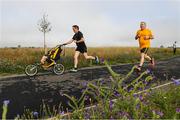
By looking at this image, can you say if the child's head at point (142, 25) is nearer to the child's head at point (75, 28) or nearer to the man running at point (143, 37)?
the man running at point (143, 37)

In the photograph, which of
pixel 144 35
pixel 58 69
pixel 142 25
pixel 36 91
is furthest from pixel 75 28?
pixel 36 91

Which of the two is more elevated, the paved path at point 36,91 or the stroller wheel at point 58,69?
the stroller wheel at point 58,69

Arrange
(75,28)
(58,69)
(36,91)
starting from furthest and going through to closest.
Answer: (75,28) → (58,69) → (36,91)

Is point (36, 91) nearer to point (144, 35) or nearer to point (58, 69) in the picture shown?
point (58, 69)

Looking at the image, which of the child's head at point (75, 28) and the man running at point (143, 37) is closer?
the child's head at point (75, 28)

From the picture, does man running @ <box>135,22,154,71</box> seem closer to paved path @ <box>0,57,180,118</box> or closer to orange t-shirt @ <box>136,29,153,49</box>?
orange t-shirt @ <box>136,29,153,49</box>

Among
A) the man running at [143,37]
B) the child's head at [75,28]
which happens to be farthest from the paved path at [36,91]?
the man running at [143,37]

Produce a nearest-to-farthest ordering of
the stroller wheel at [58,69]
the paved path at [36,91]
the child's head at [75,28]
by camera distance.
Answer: the paved path at [36,91] → the stroller wheel at [58,69] → the child's head at [75,28]

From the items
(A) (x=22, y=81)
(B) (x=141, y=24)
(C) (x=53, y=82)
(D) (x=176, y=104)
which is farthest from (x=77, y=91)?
(B) (x=141, y=24)

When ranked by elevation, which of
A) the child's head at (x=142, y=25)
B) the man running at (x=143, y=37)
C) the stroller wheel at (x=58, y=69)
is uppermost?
the child's head at (x=142, y=25)

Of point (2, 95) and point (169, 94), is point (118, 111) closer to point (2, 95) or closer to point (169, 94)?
point (169, 94)

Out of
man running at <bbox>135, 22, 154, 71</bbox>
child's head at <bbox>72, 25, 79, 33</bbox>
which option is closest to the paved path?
child's head at <bbox>72, 25, 79, 33</bbox>

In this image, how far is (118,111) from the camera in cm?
455

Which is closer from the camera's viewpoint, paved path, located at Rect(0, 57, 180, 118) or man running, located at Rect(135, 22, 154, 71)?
paved path, located at Rect(0, 57, 180, 118)
